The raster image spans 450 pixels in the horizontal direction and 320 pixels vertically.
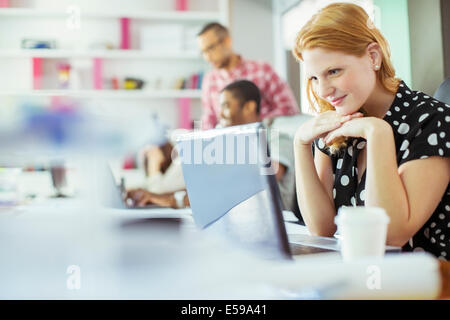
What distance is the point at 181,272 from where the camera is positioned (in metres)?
0.49

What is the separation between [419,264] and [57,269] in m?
0.37

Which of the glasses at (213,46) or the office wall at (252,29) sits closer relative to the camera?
the glasses at (213,46)

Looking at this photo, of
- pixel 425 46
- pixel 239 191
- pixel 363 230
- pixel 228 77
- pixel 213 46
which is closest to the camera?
pixel 363 230

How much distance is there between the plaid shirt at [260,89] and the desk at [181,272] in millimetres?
1740

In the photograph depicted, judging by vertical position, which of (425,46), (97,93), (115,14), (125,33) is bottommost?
(425,46)

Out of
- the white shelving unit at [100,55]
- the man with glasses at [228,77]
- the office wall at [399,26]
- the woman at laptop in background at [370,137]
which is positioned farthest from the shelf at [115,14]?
the woman at laptop in background at [370,137]

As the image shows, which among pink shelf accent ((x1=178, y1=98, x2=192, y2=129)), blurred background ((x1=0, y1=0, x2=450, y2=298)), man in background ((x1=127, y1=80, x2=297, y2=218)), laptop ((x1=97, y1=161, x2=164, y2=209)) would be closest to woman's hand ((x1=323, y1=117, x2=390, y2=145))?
man in background ((x1=127, y1=80, x2=297, y2=218))

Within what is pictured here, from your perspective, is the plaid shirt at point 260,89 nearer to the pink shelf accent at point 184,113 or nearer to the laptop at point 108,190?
the pink shelf accent at point 184,113

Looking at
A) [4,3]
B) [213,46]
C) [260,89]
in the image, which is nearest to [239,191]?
[260,89]

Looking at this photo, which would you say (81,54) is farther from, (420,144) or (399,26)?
(420,144)

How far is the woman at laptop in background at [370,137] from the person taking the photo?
61 cm

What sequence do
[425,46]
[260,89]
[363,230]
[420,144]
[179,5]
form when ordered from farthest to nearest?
[179,5]
[260,89]
[425,46]
[420,144]
[363,230]

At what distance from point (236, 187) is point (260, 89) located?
6.68 ft
